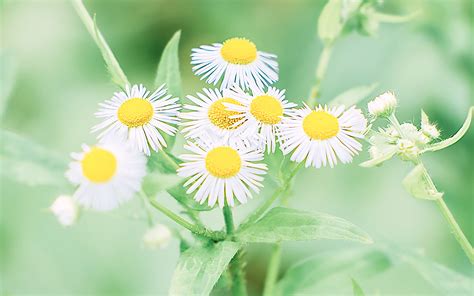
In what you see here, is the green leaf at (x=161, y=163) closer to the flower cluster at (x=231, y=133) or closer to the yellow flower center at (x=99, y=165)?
the flower cluster at (x=231, y=133)

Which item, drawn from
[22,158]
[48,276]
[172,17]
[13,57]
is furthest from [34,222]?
[22,158]

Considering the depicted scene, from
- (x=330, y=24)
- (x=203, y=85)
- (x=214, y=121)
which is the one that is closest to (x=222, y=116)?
(x=214, y=121)

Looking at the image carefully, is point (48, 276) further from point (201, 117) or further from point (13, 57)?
point (201, 117)

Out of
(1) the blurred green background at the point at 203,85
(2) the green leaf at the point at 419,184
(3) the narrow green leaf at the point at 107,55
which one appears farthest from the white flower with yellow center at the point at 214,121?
(1) the blurred green background at the point at 203,85

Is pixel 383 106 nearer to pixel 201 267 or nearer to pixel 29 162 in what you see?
pixel 201 267

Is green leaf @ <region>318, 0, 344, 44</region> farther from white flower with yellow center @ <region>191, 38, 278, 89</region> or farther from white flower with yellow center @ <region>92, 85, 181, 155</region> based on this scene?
white flower with yellow center @ <region>92, 85, 181, 155</region>
